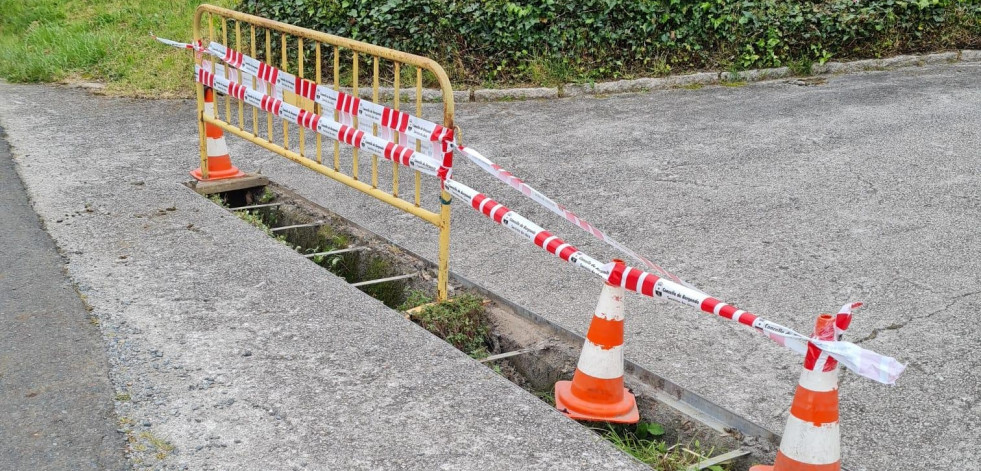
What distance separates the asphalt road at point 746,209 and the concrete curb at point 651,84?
19cm

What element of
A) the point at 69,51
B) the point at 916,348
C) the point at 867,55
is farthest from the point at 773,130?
the point at 69,51

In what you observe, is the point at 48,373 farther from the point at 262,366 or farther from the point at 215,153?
the point at 215,153

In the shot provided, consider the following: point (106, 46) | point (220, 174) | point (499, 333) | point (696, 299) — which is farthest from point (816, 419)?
point (106, 46)

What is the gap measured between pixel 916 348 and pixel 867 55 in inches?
269

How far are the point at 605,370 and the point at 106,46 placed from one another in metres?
9.14

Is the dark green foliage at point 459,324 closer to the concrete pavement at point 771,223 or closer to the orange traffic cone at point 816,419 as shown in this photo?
the concrete pavement at point 771,223

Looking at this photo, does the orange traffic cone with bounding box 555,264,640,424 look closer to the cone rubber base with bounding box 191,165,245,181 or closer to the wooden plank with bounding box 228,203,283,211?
the wooden plank with bounding box 228,203,283,211

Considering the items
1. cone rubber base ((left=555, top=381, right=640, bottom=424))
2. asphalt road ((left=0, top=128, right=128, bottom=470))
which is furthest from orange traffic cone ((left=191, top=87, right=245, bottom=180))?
cone rubber base ((left=555, top=381, right=640, bottom=424))

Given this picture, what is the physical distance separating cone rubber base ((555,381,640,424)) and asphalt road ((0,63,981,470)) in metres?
0.34

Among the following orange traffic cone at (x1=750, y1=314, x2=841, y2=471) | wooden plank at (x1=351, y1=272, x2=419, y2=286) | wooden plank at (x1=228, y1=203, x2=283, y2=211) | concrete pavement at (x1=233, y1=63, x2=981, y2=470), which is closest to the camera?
orange traffic cone at (x1=750, y1=314, x2=841, y2=471)

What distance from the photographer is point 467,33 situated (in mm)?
9461

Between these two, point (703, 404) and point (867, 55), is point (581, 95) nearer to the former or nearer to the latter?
point (867, 55)

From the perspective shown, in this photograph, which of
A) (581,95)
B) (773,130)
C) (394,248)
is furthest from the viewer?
(581,95)

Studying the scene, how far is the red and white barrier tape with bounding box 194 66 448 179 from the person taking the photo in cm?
474
